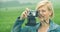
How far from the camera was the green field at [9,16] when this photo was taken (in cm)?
218

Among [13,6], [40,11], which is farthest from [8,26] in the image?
[40,11]

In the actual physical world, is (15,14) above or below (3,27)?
above

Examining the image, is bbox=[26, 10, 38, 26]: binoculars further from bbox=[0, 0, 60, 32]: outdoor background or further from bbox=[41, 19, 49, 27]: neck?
bbox=[0, 0, 60, 32]: outdoor background

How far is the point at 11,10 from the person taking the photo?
223cm

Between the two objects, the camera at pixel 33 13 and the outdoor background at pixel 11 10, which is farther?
the outdoor background at pixel 11 10

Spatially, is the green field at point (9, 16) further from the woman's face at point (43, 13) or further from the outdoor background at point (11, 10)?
the woman's face at point (43, 13)

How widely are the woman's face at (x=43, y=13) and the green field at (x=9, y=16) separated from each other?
540 millimetres

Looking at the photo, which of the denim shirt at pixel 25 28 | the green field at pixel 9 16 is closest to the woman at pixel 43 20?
the denim shirt at pixel 25 28

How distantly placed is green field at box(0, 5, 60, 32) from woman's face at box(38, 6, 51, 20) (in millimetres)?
540

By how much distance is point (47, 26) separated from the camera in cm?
163

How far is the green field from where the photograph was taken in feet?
7.15

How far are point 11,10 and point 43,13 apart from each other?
0.68 metres

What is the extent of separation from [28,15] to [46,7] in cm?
17

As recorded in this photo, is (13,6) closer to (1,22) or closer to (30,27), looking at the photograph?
(1,22)
